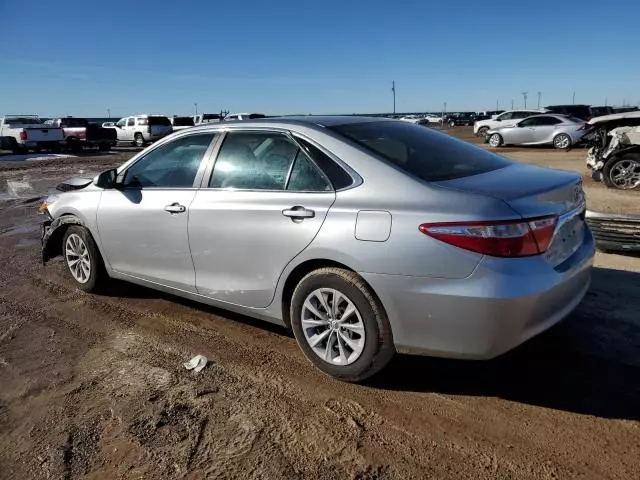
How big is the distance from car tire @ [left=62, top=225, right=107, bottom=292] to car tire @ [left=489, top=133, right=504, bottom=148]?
21.7 meters

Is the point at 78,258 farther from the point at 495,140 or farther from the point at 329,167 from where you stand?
the point at 495,140

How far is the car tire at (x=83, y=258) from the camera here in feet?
16.8

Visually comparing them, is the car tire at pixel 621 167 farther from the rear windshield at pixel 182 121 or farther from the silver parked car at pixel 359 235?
the rear windshield at pixel 182 121

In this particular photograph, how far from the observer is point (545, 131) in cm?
2250

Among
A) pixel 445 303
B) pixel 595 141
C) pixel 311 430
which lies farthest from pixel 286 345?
pixel 595 141

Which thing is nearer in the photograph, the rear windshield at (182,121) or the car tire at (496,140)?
the car tire at (496,140)

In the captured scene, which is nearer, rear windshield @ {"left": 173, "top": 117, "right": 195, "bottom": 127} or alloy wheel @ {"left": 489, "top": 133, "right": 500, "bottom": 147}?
alloy wheel @ {"left": 489, "top": 133, "right": 500, "bottom": 147}

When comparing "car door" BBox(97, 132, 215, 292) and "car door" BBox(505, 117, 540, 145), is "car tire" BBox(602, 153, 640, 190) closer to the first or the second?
"car door" BBox(97, 132, 215, 292)

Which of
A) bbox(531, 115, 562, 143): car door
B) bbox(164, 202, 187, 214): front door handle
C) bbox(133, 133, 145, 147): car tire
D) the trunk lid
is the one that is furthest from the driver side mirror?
bbox(133, 133, 145, 147): car tire

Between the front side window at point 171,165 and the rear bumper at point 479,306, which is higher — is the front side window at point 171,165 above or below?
above

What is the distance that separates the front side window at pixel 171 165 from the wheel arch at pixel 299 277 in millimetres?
1248

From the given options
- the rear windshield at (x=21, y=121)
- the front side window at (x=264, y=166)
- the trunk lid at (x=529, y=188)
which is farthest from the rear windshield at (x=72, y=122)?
the trunk lid at (x=529, y=188)

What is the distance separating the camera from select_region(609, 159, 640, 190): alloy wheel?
10.3m

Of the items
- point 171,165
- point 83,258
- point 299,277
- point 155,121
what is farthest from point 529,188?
point 155,121
